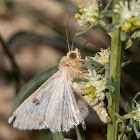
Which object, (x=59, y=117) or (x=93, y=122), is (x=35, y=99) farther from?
(x=93, y=122)

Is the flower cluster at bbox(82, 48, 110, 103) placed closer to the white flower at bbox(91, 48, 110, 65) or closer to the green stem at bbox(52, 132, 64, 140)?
the white flower at bbox(91, 48, 110, 65)

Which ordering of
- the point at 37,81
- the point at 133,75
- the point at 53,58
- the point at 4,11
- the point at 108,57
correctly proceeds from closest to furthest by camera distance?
the point at 108,57 → the point at 37,81 → the point at 133,75 → the point at 53,58 → the point at 4,11

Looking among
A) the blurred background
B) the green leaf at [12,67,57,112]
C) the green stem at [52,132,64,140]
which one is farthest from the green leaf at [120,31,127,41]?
the blurred background

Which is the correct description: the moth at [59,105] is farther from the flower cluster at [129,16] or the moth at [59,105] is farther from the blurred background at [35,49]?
the blurred background at [35,49]

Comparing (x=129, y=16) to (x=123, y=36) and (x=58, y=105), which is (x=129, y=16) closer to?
(x=123, y=36)

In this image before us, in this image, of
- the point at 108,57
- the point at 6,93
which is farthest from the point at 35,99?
the point at 6,93
